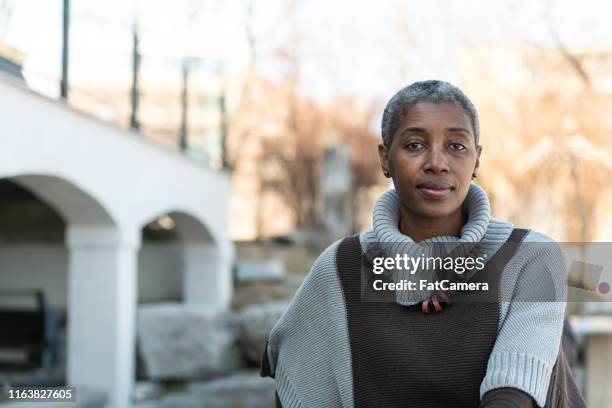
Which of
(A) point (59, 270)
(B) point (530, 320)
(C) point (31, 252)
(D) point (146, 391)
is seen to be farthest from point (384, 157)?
(C) point (31, 252)

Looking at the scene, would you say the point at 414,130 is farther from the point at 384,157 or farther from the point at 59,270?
the point at 59,270

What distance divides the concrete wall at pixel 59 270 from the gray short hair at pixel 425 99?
10.0 meters

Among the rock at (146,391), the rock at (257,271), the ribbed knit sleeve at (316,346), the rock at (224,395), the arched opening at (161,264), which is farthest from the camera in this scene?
the rock at (257,271)

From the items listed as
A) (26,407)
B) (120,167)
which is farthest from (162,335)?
(26,407)

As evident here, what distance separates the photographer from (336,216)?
55.5 ft

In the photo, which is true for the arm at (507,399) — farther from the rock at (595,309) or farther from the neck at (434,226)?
the rock at (595,309)

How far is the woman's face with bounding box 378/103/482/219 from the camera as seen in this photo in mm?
1534

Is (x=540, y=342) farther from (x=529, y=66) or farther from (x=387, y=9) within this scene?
(x=387, y=9)

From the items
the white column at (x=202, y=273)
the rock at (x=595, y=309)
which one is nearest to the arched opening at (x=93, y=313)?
the white column at (x=202, y=273)

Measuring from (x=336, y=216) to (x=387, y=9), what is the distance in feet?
25.4

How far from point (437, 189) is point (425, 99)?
0.17m

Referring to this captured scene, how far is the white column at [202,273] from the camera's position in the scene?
10883 millimetres

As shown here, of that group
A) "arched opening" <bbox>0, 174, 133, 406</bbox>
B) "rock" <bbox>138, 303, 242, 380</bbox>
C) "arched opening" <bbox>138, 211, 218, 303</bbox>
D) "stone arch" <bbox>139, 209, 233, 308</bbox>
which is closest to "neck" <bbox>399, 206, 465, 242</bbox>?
"arched opening" <bbox>0, 174, 133, 406</bbox>

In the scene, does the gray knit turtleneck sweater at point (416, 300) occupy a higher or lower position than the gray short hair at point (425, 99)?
lower
